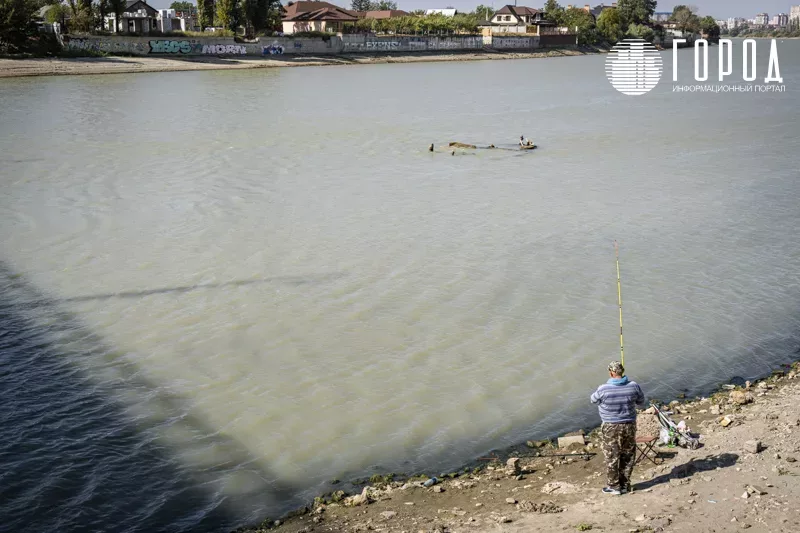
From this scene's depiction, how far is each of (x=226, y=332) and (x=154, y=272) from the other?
437 centimetres

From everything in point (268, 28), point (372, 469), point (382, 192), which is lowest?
point (372, 469)

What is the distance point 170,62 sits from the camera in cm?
8200

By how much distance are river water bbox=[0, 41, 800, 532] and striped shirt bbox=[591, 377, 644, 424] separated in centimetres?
247

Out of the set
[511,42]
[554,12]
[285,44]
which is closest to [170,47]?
[285,44]

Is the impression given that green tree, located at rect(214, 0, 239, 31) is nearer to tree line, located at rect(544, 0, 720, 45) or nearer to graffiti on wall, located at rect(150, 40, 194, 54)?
graffiti on wall, located at rect(150, 40, 194, 54)

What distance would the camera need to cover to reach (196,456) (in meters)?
11.3

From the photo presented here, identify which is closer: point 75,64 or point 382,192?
point 382,192

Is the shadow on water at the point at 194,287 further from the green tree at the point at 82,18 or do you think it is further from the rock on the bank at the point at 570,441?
the green tree at the point at 82,18

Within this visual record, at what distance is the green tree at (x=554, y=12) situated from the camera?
153m

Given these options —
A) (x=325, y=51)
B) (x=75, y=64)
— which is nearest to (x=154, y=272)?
(x=75, y=64)

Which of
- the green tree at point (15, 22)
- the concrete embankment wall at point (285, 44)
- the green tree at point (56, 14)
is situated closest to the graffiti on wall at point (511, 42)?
the concrete embankment wall at point (285, 44)

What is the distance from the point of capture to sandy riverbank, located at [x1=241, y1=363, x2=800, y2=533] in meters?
8.59

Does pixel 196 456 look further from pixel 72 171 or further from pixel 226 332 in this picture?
pixel 72 171

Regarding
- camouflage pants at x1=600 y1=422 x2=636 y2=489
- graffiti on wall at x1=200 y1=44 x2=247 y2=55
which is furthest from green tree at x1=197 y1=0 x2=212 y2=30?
camouflage pants at x1=600 y1=422 x2=636 y2=489
